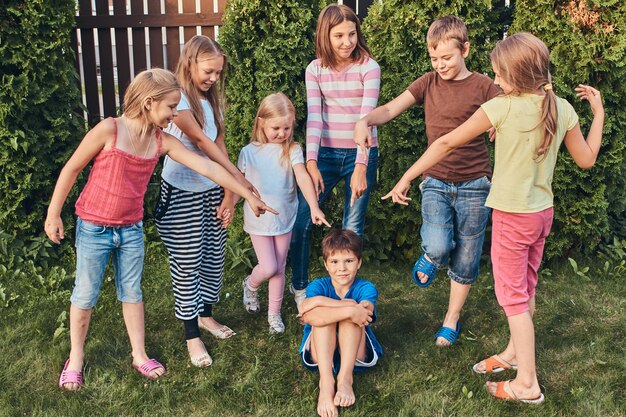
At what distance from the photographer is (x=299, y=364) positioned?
12.8 feet

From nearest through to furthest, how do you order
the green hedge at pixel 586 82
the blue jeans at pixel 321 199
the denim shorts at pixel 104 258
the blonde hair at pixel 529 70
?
the blonde hair at pixel 529 70, the denim shorts at pixel 104 258, the blue jeans at pixel 321 199, the green hedge at pixel 586 82

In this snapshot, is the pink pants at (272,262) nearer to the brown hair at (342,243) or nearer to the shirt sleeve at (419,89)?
the brown hair at (342,243)

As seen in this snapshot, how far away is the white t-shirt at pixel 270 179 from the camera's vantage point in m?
4.15

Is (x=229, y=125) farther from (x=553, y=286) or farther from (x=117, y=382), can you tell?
(x=553, y=286)

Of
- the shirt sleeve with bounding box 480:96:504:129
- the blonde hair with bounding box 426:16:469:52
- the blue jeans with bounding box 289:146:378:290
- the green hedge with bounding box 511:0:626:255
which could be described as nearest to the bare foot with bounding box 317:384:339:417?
the blue jeans with bounding box 289:146:378:290

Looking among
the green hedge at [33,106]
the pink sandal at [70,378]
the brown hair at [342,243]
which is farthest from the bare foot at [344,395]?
the green hedge at [33,106]

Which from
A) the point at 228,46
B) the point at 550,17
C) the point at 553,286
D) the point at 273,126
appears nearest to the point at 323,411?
the point at 273,126

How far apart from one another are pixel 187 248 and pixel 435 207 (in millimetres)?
1485

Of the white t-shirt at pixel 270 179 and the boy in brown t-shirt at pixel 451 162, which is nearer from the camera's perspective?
the boy in brown t-shirt at pixel 451 162

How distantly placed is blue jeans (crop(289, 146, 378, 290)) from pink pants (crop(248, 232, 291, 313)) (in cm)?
20

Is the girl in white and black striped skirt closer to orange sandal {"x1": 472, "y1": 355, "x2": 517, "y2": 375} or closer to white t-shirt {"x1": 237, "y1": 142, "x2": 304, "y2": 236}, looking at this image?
white t-shirt {"x1": 237, "y1": 142, "x2": 304, "y2": 236}

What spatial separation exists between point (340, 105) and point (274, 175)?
0.62 meters

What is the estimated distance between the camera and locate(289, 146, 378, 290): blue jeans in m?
4.32

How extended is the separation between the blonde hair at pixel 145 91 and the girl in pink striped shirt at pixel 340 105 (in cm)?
108
